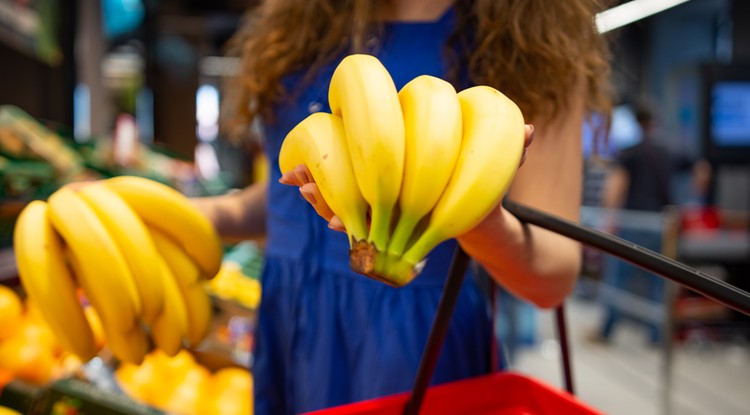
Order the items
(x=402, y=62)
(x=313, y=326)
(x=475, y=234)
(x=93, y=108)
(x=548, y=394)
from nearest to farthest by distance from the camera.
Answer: (x=475, y=234) < (x=548, y=394) < (x=402, y=62) < (x=313, y=326) < (x=93, y=108)

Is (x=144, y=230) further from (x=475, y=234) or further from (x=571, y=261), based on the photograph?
(x=571, y=261)

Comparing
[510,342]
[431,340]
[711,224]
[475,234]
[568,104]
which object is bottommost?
[510,342]

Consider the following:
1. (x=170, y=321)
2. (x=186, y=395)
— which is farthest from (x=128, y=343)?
(x=186, y=395)

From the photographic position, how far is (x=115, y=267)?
2.47 ft

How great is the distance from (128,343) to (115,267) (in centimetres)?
11

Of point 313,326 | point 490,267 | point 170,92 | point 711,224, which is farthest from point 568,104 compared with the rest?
point 170,92

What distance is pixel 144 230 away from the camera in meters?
0.82

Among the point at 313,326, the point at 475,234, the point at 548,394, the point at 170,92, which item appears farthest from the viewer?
the point at 170,92

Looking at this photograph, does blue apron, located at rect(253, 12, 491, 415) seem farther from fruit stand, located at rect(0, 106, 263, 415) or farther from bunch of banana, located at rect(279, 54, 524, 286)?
bunch of banana, located at rect(279, 54, 524, 286)

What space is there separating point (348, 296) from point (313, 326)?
8 cm

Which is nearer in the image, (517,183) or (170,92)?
(517,183)

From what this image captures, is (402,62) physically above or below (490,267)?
above

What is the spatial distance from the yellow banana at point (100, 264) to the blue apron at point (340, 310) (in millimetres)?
299

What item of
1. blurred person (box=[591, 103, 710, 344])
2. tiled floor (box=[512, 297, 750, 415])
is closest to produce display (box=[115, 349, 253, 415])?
tiled floor (box=[512, 297, 750, 415])
